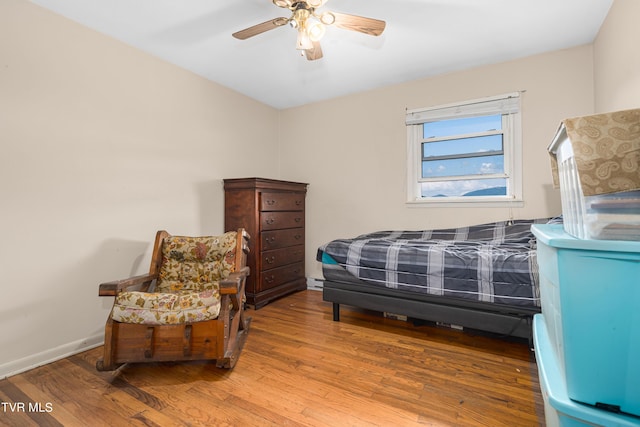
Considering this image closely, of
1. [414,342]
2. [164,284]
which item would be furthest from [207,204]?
[414,342]

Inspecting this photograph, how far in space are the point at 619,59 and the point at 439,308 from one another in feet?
6.92

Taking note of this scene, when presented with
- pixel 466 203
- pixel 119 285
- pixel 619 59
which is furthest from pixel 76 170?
pixel 619 59

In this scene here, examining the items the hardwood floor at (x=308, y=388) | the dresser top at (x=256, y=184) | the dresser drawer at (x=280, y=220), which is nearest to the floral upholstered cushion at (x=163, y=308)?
the hardwood floor at (x=308, y=388)

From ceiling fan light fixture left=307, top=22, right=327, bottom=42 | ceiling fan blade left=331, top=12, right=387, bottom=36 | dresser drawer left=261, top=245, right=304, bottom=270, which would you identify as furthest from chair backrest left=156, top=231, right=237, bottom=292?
ceiling fan blade left=331, top=12, right=387, bottom=36

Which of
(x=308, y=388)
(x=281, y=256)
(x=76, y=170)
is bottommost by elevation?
(x=308, y=388)

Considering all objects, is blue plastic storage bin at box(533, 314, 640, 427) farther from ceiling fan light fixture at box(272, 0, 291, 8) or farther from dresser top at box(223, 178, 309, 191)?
dresser top at box(223, 178, 309, 191)

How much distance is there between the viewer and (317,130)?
389 cm

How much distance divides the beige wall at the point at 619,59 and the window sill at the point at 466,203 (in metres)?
0.98

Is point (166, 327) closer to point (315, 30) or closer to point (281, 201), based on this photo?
point (281, 201)

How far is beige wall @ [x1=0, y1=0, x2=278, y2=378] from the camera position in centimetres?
185

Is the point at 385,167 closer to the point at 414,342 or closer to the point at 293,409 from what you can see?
the point at 414,342

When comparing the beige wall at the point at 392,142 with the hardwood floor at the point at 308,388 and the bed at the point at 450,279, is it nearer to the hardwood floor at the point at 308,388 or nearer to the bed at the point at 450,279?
the bed at the point at 450,279

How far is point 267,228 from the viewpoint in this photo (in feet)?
10.5

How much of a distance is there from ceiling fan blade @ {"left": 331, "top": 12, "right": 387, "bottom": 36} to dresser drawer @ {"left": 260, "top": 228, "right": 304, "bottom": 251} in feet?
6.84
